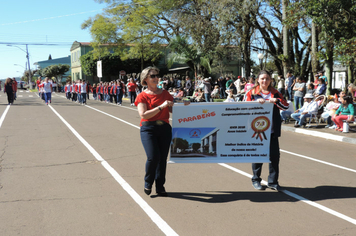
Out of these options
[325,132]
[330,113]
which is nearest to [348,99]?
[330,113]

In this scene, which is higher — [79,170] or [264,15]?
[264,15]

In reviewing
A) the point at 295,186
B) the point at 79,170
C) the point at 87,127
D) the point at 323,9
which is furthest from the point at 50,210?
the point at 323,9

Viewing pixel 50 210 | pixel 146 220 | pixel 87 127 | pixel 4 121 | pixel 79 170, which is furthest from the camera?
pixel 4 121

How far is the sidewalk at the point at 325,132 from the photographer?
10.3 m

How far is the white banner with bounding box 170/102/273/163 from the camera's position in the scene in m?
5.13

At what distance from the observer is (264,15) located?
2575 centimetres

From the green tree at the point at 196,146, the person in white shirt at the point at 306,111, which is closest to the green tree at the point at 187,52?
the person in white shirt at the point at 306,111

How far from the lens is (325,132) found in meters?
11.4

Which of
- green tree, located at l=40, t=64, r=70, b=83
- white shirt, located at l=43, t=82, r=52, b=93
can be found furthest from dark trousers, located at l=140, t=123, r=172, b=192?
green tree, located at l=40, t=64, r=70, b=83

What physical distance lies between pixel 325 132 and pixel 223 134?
729 centimetres

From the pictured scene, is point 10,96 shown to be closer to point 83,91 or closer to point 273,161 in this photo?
point 83,91

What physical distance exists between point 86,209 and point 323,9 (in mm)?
13145

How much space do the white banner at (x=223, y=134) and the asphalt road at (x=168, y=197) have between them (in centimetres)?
56

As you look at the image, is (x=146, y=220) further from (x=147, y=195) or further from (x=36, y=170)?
(x=36, y=170)
